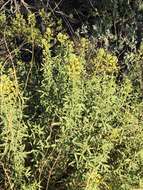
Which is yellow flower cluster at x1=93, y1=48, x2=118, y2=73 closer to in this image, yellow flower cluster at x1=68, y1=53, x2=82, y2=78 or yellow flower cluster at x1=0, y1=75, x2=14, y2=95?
yellow flower cluster at x1=68, y1=53, x2=82, y2=78

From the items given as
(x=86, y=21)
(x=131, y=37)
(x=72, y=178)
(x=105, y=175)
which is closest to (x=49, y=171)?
(x=72, y=178)

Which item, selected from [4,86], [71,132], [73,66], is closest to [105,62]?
[73,66]

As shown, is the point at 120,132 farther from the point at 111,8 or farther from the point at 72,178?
the point at 111,8

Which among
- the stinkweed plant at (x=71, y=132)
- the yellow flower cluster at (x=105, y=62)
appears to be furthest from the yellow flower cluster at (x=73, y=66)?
the yellow flower cluster at (x=105, y=62)

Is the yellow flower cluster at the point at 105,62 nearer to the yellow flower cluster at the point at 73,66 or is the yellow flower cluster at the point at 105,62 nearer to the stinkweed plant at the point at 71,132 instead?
the stinkweed plant at the point at 71,132

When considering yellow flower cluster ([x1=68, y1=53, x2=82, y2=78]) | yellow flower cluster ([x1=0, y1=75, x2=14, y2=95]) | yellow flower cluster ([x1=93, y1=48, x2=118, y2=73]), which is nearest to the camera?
yellow flower cluster ([x1=0, y1=75, x2=14, y2=95])

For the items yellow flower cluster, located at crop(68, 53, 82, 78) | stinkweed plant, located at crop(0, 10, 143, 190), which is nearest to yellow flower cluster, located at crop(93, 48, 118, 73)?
stinkweed plant, located at crop(0, 10, 143, 190)

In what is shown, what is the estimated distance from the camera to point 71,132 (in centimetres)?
326

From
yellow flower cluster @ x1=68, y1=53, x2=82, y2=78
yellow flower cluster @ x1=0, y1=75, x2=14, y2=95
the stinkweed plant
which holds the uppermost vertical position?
yellow flower cluster @ x1=68, y1=53, x2=82, y2=78

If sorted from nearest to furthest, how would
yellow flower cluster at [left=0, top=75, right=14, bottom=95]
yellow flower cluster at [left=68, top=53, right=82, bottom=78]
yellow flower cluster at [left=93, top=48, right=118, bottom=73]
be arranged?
yellow flower cluster at [left=0, top=75, right=14, bottom=95] < yellow flower cluster at [left=68, top=53, right=82, bottom=78] < yellow flower cluster at [left=93, top=48, right=118, bottom=73]

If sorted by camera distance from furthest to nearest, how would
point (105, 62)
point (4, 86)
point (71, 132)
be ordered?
point (105, 62) → point (71, 132) → point (4, 86)

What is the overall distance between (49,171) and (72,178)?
155 millimetres

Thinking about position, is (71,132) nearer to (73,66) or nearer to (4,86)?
(73,66)

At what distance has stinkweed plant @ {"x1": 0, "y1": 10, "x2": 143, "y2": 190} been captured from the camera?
3.16 metres
